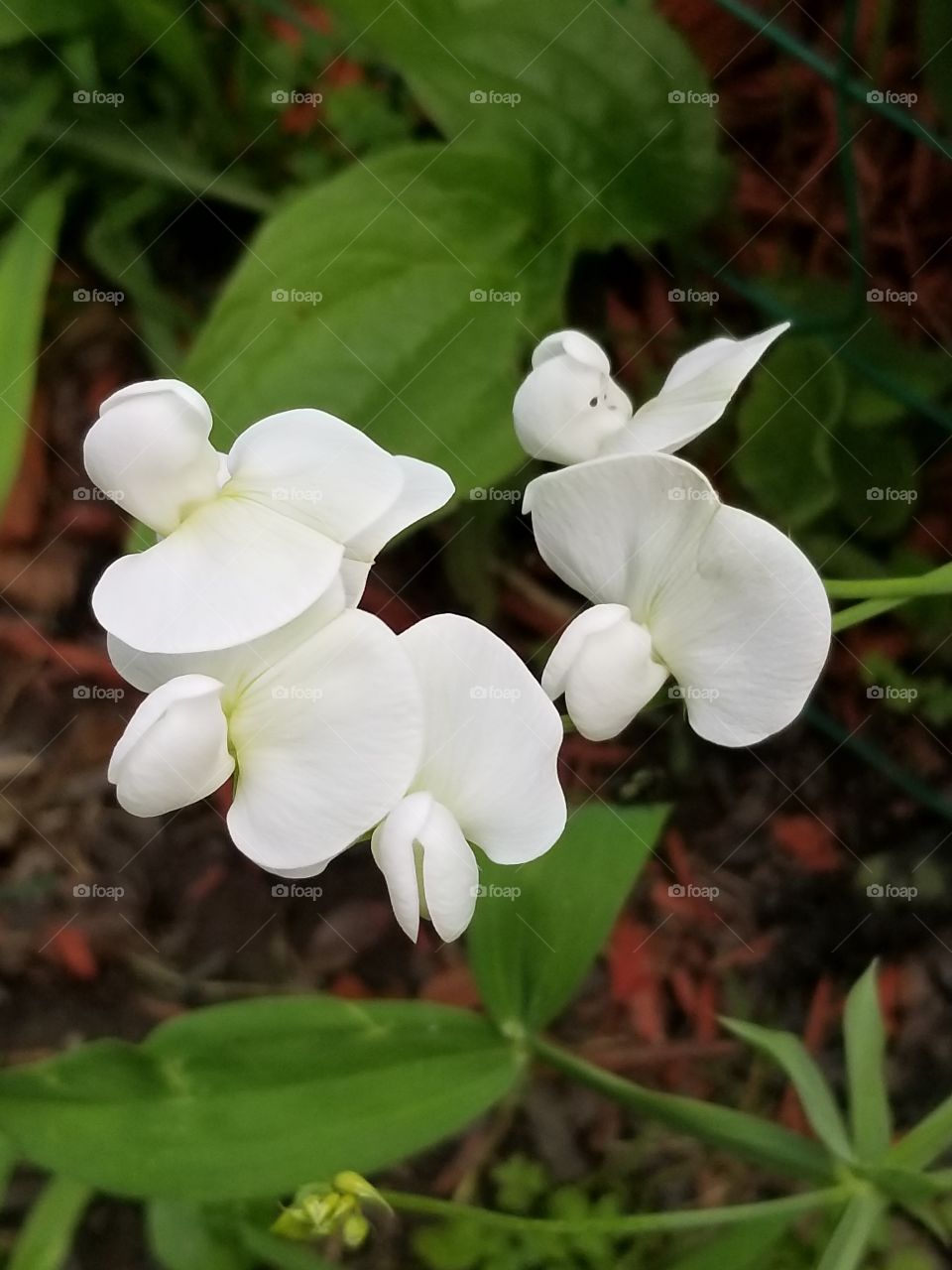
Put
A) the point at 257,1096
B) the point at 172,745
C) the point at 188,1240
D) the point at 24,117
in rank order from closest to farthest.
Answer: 1. the point at 172,745
2. the point at 257,1096
3. the point at 188,1240
4. the point at 24,117

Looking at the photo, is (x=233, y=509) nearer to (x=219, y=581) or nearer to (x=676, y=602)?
(x=219, y=581)

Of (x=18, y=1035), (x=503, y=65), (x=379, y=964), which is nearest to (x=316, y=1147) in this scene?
(x=379, y=964)

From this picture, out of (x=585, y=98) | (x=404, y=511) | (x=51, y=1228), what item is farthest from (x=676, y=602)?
(x=51, y=1228)

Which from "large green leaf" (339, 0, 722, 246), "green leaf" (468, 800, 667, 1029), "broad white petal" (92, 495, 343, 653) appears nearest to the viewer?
"broad white petal" (92, 495, 343, 653)

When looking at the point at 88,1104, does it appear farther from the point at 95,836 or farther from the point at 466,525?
the point at 466,525

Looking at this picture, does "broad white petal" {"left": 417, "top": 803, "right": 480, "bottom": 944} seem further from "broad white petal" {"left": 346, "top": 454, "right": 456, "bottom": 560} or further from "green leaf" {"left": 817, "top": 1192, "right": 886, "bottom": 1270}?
"green leaf" {"left": 817, "top": 1192, "right": 886, "bottom": 1270}

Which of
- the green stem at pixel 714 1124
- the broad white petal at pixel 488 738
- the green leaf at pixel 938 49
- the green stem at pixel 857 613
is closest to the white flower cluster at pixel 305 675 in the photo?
the broad white petal at pixel 488 738

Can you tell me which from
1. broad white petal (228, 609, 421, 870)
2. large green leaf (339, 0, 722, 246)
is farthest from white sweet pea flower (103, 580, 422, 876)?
large green leaf (339, 0, 722, 246)
